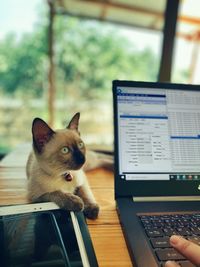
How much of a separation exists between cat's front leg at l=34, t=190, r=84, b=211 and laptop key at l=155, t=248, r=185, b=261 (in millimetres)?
191

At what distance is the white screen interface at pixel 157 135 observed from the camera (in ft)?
2.31

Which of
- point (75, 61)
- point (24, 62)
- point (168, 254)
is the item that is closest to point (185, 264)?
point (168, 254)

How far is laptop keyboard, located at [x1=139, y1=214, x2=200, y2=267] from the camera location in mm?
485

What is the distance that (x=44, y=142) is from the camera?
0.60 m

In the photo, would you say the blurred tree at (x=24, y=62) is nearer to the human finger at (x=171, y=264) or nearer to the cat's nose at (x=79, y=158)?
the cat's nose at (x=79, y=158)

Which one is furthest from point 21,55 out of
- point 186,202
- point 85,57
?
point 186,202

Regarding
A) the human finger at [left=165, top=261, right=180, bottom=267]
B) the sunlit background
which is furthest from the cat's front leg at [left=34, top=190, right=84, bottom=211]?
the sunlit background

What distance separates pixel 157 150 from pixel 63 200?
281mm

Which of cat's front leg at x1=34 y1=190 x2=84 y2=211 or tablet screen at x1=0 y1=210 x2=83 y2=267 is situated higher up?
cat's front leg at x1=34 y1=190 x2=84 y2=211

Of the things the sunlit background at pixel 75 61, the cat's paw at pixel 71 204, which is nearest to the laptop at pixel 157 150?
the cat's paw at pixel 71 204

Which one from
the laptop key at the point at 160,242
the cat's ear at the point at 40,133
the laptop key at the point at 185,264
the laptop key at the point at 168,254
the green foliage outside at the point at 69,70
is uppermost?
the green foliage outside at the point at 69,70

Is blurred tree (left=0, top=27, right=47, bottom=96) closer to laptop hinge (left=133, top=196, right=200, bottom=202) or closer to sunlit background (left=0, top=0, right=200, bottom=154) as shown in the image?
sunlit background (left=0, top=0, right=200, bottom=154)

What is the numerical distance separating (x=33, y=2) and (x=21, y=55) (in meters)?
0.44

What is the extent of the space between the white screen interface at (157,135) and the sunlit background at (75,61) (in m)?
1.52
